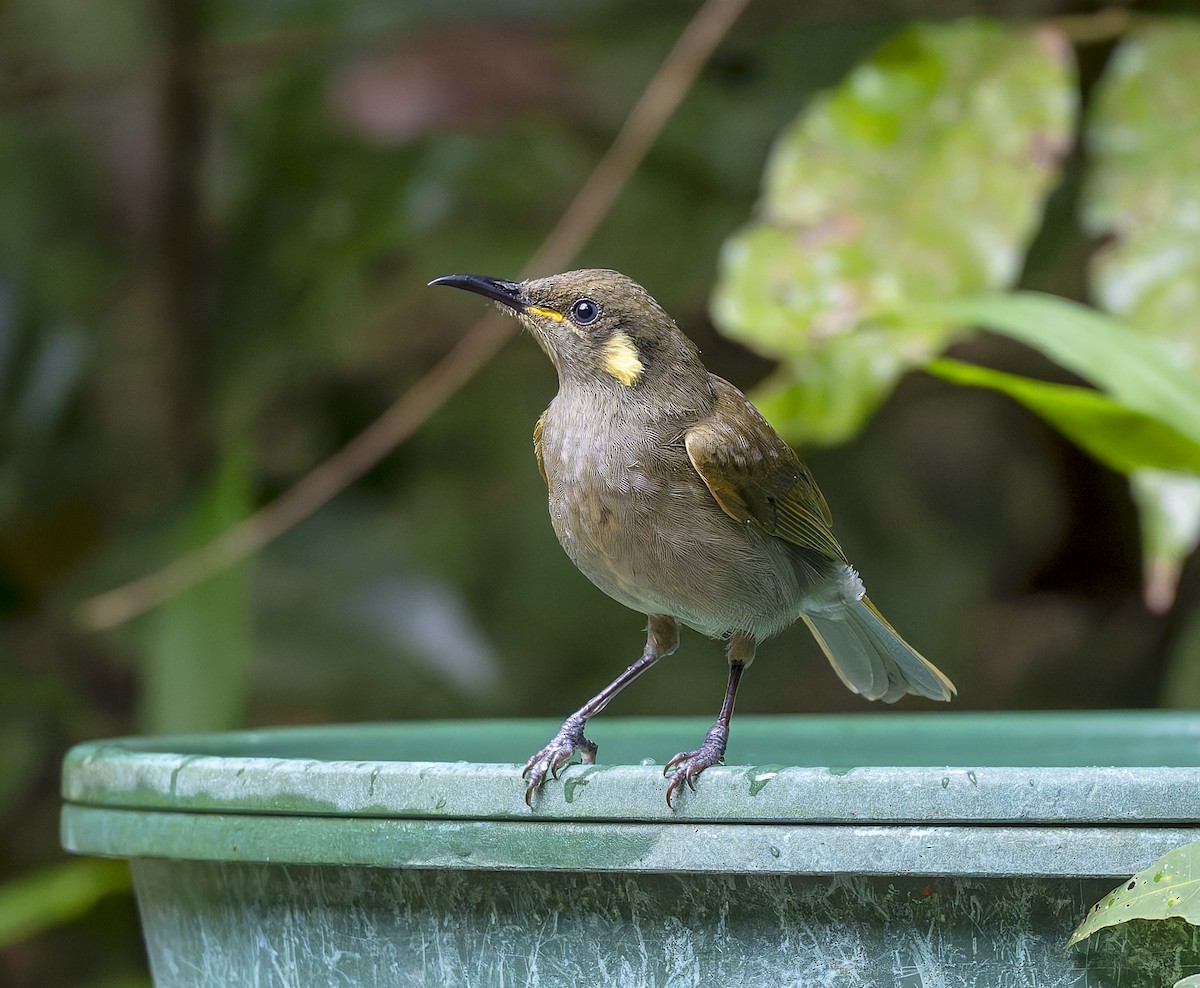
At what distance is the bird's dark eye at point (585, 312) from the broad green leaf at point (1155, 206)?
1294 millimetres

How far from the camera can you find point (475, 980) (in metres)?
1.77

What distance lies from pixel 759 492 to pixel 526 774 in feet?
3.25

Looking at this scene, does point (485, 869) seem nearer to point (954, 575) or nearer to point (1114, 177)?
point (1114, 177)

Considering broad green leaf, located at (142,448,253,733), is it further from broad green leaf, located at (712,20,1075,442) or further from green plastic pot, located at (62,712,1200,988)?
green plastic pot, located at (62,712,1200,988)

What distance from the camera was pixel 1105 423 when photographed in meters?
2.69

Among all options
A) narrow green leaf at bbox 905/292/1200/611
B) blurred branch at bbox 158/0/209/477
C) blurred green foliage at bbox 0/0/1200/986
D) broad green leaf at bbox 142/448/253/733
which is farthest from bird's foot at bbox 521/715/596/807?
blurred branch at bbox 158/0/209/477

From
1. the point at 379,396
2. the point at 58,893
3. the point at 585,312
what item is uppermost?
the point at 585,312

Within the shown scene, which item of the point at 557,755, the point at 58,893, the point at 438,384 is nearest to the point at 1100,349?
the point at 557,755

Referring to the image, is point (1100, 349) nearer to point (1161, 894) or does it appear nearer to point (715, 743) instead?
point (715, 743)

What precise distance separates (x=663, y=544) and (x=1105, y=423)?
32.1 inches

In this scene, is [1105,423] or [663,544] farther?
[1105,423]

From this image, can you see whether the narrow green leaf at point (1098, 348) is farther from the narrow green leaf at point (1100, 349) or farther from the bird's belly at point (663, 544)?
the bird's belly at point (663, 544)

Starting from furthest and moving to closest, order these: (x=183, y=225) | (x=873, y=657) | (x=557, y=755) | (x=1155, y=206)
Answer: (x=183, y=225), (x=1155, y=206), (x=873, y=657), (x=557, y=755)

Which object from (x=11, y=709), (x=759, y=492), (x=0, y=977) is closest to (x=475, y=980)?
(x=759, y=492)
